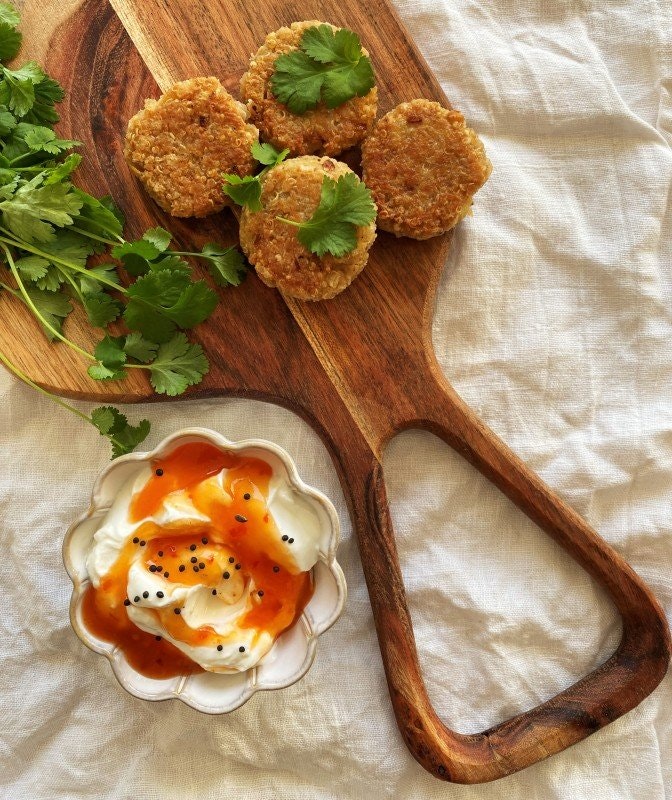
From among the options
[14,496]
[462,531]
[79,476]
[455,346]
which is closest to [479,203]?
[455,346]

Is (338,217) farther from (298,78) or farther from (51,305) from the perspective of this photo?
(51,305)

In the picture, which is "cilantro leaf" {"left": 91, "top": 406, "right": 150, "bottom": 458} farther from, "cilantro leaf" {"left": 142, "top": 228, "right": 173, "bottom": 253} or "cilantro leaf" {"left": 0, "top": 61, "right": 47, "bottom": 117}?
"cilantro leaf" {"left": 0, "top": 61, "right": 47, "bottom": 117}

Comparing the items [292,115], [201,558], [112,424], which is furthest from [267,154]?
[201,558]

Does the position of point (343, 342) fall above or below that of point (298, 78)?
below

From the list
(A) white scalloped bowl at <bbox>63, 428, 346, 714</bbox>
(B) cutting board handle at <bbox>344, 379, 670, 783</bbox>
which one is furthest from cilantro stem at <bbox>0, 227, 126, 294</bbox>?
(B) cutting board handle at <bbox>344, 379, 670, 783</bbox>

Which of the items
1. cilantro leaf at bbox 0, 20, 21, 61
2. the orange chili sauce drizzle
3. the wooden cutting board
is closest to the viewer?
the orange chili sauce drizzle

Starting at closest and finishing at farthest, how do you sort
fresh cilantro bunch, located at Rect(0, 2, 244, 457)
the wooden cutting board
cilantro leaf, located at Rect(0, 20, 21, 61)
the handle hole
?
1. fresh cilantro bunch, located at Rect(0, 2, 244, 457)
2. cilantro leaf, located at Rect(0, 20, 21, 61)
3. the wooden cutting board
4. the handle hole
